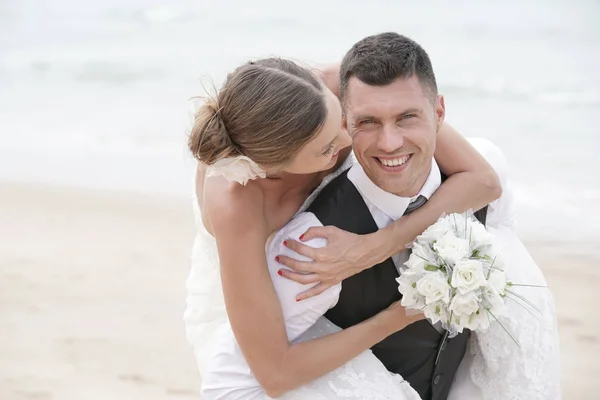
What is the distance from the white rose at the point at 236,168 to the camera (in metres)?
3.34

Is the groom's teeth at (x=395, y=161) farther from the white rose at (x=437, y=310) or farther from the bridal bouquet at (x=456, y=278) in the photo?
the white rose at (x=437, y=310)

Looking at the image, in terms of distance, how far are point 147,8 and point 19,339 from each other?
15.0m

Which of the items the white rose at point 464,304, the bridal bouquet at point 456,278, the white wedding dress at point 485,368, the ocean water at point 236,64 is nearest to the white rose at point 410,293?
the bridal bouquet at point 456,278

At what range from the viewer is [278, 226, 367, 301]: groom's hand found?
3.44 metres

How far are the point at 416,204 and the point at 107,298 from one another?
12.8 feet

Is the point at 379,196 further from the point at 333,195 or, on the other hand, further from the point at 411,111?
the point at 411,111

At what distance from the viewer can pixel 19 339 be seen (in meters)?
6.36

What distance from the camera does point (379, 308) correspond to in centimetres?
365

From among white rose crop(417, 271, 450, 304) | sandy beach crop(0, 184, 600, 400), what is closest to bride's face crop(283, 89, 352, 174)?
white rose crop(417, 271, 450, 304)

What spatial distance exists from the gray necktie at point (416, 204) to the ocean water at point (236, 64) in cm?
230

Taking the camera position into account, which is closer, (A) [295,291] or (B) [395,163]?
(A) [295,291]

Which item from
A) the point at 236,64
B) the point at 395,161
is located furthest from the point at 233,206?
the point at 236,64

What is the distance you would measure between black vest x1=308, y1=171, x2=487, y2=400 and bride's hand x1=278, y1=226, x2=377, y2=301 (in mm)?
90

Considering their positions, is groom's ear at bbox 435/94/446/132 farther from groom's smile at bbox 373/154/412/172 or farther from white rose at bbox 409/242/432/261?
white rose at bbox 409/242/432/261
